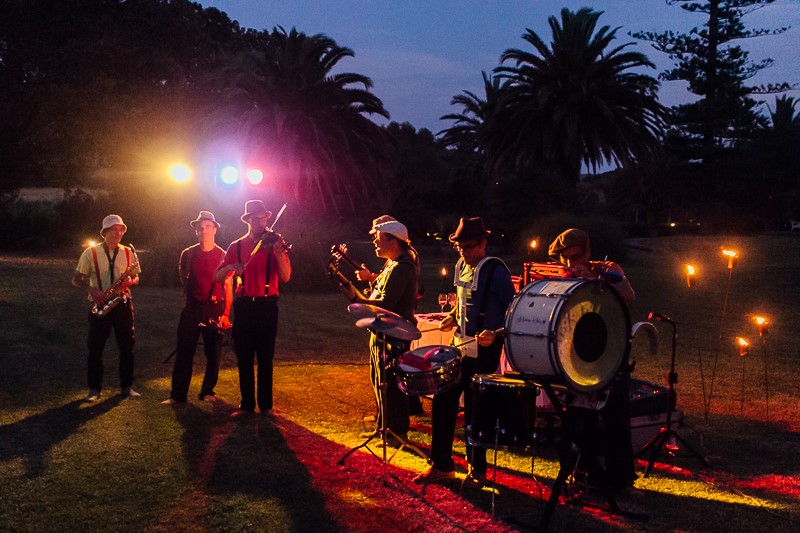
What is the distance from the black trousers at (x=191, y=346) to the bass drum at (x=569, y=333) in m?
4.15

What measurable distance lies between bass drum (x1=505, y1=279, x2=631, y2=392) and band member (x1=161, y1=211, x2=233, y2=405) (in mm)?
4064

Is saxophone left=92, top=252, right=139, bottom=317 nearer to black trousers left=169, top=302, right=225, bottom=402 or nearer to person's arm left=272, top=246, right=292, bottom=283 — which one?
black trousers left=169, top=302, right=225, bottom=402

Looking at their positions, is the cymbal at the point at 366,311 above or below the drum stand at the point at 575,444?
above

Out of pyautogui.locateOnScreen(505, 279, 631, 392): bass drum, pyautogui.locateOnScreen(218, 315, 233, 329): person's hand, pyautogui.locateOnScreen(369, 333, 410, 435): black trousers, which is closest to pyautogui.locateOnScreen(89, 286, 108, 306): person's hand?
pyautogui.locateOnScreen(218, 315, 233, 329): person's hand

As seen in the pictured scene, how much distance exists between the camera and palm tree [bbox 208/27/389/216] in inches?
1019

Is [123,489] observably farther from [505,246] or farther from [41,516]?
[505,246]

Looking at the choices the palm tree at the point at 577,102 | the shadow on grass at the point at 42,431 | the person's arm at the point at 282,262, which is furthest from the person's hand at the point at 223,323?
the palm tree at the point at 577,102

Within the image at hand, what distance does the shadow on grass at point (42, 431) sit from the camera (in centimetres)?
588

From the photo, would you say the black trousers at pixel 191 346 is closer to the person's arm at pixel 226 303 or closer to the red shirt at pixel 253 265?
the person's arm at pixel 226 303

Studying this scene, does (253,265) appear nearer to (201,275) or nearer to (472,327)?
(201,275)

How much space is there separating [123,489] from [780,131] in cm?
6340

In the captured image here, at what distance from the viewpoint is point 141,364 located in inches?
396

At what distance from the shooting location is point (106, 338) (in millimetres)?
7773

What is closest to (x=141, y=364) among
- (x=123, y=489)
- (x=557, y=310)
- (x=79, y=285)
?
(x=79, y=285)
